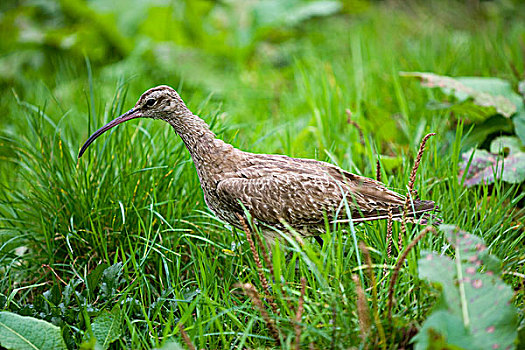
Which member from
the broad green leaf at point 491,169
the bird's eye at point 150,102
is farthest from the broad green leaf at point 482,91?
the bird's eye at point 150,102

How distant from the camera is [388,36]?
6.93m

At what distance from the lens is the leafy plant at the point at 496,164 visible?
3.72 m

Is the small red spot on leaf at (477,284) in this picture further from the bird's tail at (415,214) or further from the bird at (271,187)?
the bird at (271,187)

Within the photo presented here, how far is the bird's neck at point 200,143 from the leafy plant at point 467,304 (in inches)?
56.8

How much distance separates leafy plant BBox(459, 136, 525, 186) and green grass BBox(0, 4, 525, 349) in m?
0.10

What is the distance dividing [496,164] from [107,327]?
2.74 metres

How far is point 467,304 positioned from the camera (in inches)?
89.9

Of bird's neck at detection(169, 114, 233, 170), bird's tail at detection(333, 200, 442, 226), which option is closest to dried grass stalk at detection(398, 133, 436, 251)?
bird's tail at detection(333, 200, 442, 226)

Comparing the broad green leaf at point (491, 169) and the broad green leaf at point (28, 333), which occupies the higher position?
the broad green leaf at point (491, 169)

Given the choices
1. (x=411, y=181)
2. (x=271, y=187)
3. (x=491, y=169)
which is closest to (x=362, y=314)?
(x=411, y=181)

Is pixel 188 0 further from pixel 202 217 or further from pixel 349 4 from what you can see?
pixel 202 217

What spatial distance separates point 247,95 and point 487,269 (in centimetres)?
412

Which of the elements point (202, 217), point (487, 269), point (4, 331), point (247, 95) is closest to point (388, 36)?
point (247, 95)

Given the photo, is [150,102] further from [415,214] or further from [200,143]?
[415,214]
